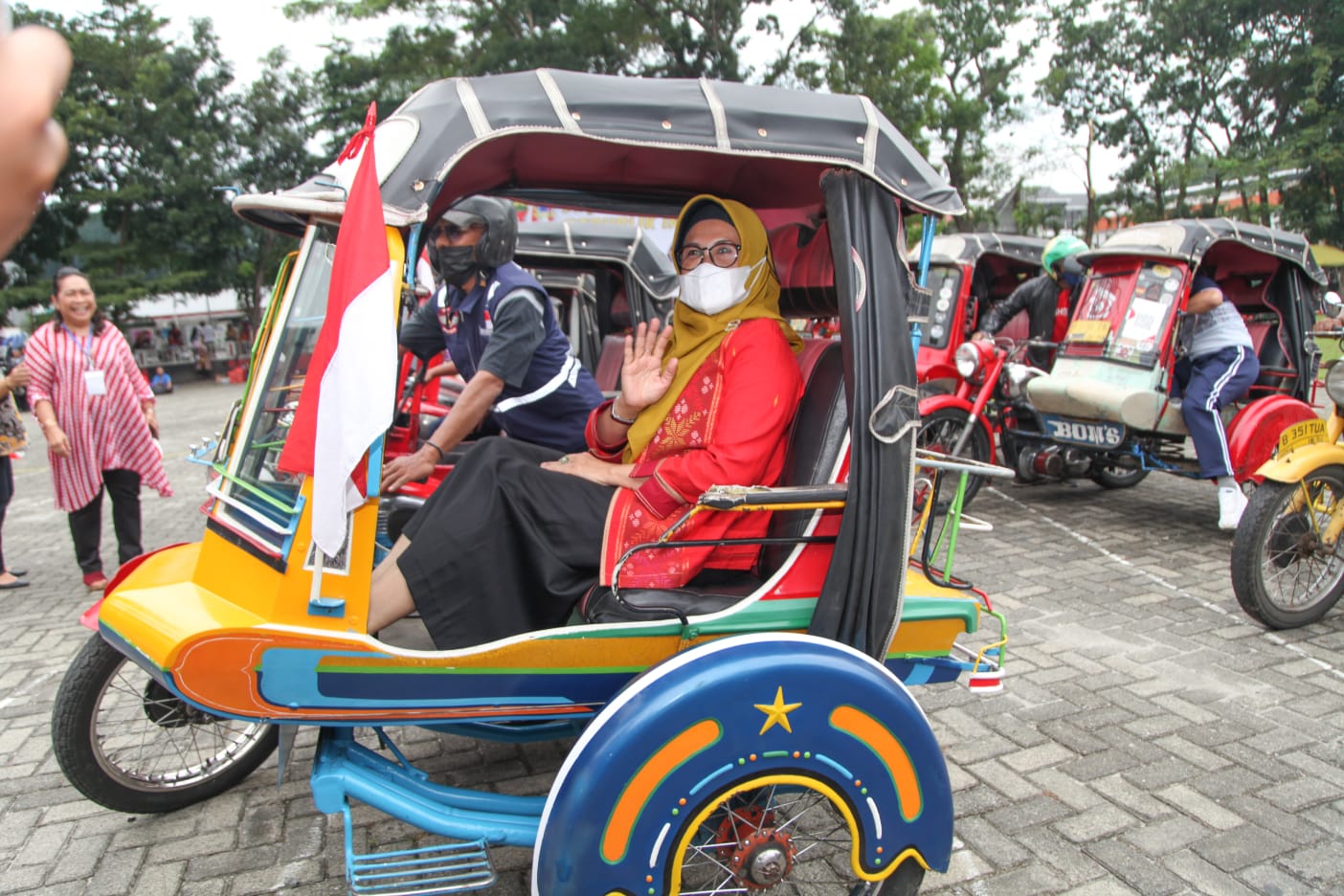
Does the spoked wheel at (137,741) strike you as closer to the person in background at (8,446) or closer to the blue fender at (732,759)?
the blue fender at (732,759)

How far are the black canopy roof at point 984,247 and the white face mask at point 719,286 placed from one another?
20.8 ft

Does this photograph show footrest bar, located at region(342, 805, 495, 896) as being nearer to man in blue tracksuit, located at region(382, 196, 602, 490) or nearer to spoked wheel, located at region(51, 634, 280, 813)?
spoked wheel, located at region(51, 634, 280, 813)

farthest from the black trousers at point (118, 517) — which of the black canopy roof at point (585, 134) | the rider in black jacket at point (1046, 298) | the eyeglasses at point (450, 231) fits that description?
the rider in black jacket at point (1046, 298)

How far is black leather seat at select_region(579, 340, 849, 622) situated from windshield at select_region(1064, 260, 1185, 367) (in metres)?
4.06

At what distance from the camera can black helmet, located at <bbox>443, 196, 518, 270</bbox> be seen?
362 centimetres

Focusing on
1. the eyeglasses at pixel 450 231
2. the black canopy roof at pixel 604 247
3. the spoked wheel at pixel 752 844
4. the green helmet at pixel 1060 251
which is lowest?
the spoked wheel at pixel 752 844

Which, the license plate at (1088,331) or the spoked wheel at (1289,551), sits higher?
the license plate at (1088,331)

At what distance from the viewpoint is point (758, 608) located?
2.41 m

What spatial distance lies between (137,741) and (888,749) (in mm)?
2683

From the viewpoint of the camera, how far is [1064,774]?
3.23 meters

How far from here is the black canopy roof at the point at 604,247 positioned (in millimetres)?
7027

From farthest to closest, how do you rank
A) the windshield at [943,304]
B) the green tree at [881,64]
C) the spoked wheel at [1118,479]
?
the green tree at [881,64], the windshield at [943,304], the spoked wheel at [1118,479]

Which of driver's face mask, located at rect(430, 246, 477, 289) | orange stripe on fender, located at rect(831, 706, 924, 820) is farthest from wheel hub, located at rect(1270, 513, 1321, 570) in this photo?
driver's face mask, located at rect(430, 246, 477, 289)

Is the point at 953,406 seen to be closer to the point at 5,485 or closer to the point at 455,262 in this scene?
the point at 455,262
